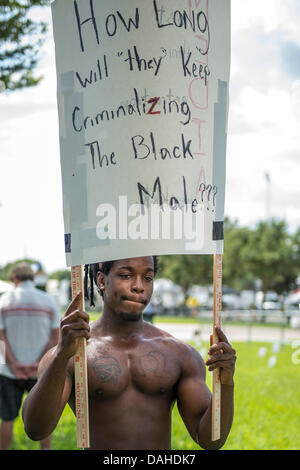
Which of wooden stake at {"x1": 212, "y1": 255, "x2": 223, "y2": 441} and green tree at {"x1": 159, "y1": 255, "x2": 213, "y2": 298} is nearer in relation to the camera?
wooden stake at {"x1": 212, "y1": 255, "x2": 223, "y2": 441}

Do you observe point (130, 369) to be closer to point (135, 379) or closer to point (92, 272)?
point (135, 379)

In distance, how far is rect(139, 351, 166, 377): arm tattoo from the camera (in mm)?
2670

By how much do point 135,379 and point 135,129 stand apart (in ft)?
3.57

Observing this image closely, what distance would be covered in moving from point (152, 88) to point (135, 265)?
739 mm

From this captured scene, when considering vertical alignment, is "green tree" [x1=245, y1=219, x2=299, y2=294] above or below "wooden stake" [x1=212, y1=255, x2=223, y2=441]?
below

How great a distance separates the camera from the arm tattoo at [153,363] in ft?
8.76

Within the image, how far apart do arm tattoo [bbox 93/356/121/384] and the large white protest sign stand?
509mm

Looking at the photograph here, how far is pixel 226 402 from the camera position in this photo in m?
2.44

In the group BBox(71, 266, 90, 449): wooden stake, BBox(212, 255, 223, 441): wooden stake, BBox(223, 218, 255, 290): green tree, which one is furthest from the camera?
BBox(223, 218, 255, 290): green tree

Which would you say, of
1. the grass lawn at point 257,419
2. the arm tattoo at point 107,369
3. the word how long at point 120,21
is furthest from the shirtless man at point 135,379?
the grass lawn at point 257,419

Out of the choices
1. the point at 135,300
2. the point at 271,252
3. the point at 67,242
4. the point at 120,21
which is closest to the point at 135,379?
the point at 135,300

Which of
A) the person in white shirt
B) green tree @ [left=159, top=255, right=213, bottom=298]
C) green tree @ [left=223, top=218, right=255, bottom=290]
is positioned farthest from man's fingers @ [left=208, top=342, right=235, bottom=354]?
green tree @ [left=159, top=255, right=213, bottom=298]

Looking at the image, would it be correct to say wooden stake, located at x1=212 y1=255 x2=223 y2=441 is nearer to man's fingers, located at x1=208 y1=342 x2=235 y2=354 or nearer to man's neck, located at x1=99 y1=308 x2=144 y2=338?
man's fingers, located at x1=208 y1=342 x2=235 y2=354

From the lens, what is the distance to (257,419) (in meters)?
7.68
